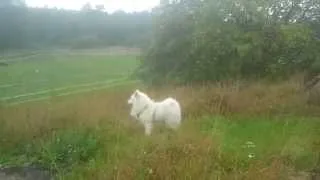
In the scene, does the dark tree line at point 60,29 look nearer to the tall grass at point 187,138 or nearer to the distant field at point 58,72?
the distant field at point 58,72

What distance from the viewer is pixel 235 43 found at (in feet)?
55.3

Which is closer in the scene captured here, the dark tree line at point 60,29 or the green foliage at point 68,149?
the green foliage at point 68,149

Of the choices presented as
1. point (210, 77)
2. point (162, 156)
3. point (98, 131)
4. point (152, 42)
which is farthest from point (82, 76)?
point (162, 156)

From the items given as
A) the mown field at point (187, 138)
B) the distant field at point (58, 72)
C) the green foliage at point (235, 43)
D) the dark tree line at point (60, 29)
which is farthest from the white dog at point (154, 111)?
the dark tree line at point (60, 29)

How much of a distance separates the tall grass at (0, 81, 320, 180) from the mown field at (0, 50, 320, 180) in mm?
15

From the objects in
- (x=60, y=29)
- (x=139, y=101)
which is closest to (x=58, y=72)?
(x=60, y=29)

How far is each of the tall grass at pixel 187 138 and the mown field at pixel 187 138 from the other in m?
0.02

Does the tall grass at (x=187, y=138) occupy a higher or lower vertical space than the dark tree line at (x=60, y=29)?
lower

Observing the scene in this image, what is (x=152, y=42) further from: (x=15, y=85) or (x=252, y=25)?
(x=15, y=85)

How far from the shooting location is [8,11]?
24703mm

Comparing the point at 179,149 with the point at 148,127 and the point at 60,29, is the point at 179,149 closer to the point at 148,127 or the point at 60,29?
the point at 148,127

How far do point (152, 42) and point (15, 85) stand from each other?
10175 mm

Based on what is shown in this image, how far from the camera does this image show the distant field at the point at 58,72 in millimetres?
25750

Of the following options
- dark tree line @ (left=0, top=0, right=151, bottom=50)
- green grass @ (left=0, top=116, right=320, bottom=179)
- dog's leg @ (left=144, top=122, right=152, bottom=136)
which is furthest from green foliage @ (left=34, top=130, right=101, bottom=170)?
dark tree line @ (left=0, top=0, right=151, bottom=50)
